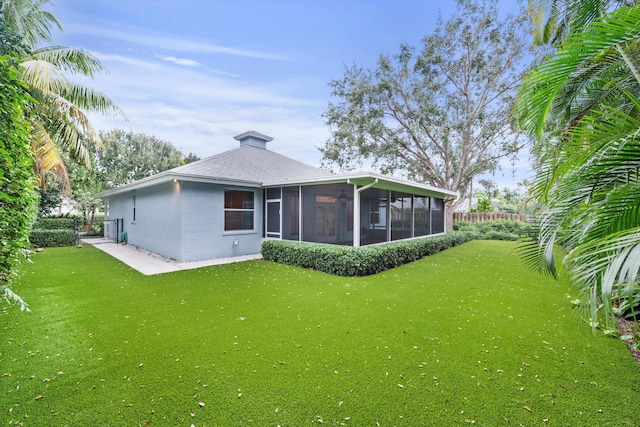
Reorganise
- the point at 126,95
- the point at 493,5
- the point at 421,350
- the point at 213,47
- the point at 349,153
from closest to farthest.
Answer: the point at 421,350
the point at 213,47
the point at 126,95
the point at 493,5
the point at 349,153

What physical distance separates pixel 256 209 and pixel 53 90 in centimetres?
672

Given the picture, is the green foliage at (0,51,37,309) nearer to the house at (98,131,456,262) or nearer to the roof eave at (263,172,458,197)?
the house at (98,131,456,262)

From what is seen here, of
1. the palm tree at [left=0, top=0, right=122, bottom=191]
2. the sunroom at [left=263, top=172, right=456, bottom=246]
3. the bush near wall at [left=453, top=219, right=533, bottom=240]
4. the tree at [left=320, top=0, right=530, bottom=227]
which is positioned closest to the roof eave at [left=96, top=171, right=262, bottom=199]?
the sunroom at [left=263, top=172, right=456, bottom=246]

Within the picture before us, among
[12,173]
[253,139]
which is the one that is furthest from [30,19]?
[12,173]

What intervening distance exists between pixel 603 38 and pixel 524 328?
12.6 feet

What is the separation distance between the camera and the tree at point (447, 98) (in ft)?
49.9

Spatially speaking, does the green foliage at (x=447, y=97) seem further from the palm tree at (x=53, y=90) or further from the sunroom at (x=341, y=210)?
the palm tree at (x=53, y=90)

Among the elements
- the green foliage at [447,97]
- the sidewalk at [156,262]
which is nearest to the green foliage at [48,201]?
the sidewalk at [156,262]

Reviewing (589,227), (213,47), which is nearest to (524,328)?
(589,227)

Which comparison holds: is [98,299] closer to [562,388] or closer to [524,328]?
[562,388]

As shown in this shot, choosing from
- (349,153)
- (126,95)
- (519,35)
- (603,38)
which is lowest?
(603,38)

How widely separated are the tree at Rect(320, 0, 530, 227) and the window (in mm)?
9334

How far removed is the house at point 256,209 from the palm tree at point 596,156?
4.78m

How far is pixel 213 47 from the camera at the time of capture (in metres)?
11.3
